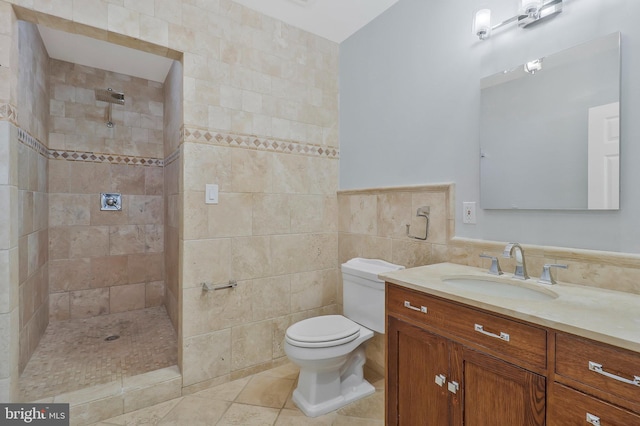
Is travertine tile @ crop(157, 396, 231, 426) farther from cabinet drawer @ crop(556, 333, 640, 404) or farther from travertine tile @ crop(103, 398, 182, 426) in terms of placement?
cabinet drawer @ crop(556, 333, 640, 404)

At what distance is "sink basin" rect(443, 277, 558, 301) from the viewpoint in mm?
1274

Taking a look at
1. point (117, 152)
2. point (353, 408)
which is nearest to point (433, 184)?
point (353, 408)

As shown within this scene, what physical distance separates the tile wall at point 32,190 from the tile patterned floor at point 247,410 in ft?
3.41

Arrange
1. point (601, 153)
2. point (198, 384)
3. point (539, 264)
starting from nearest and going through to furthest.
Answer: point (601, 153)
point (539, 264)
point (198, 384)

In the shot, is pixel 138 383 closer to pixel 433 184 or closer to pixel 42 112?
pixel 433 184

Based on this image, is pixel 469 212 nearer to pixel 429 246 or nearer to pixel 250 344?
pixel 429 246

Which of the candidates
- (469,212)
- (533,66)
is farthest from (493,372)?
(533,66)

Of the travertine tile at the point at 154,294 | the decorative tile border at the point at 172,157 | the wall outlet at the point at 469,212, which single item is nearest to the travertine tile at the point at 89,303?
the travertine tile at the point at 154,294

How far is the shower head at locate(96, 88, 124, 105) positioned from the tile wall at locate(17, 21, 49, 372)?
1.28 feet

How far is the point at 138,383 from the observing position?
1.88 metres

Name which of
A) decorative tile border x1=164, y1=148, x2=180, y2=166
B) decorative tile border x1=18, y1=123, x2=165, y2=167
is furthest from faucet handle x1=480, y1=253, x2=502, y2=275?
decorative tile border x1=18, y1=123, x2=165, y2=167

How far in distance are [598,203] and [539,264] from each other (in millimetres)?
342

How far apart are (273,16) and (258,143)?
98 centimetres

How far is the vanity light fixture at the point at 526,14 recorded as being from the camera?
1.37 metres
